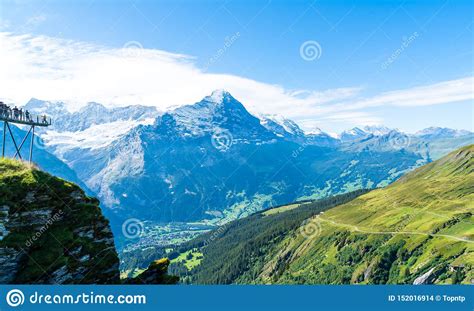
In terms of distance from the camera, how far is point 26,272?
44938 millimetres

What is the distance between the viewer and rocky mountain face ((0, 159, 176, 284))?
44844 mm

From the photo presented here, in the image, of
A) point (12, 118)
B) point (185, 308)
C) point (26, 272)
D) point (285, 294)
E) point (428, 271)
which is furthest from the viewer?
point (428, 271)

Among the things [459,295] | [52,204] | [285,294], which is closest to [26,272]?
[52,204]

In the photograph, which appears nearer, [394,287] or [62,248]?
[394,287]

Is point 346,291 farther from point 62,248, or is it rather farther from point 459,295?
point 62,248

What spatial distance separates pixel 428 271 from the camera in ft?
538

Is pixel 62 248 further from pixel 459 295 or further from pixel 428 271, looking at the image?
pixel 428 271

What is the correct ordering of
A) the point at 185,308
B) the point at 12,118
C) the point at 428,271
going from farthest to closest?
1. the point at 428,271
2. the point at 12,118
3. the point at 185,308

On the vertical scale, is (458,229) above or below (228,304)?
above

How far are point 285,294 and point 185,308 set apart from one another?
10498 millimetres

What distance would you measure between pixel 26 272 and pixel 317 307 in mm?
31525

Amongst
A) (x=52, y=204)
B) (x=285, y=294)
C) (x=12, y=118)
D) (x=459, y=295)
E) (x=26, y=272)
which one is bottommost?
(x=459, y=295)

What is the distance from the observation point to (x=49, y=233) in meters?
47.7

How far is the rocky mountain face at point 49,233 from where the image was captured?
44.8m
